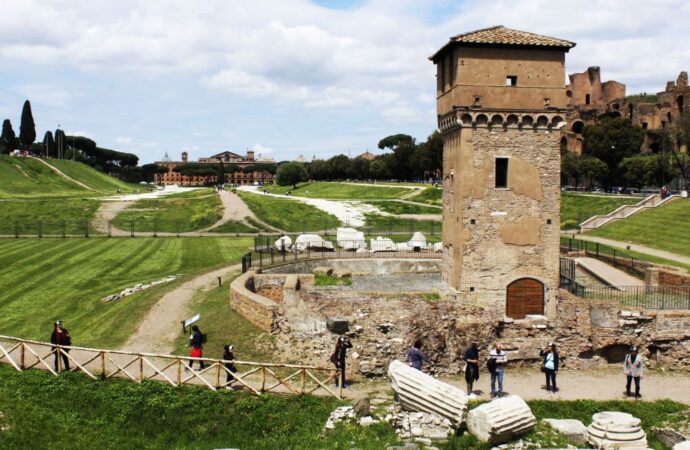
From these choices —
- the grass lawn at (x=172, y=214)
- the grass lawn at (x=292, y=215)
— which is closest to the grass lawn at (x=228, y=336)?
the grass lawn at (x=292, y=215)

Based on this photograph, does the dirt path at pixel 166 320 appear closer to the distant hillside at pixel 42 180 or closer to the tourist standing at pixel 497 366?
the tourist standing at pixel 497 366

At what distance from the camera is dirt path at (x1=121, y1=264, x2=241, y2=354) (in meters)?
22.8

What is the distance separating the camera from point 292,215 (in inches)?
2697

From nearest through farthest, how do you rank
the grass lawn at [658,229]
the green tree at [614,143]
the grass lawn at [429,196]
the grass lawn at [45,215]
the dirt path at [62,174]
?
1. the grass lawn at [658,229]
2. the grass lawn at [45,215]
3. the grass lawn at [429,196]
4. the green tree at [614,143]
5. the dirt path at [62,174]

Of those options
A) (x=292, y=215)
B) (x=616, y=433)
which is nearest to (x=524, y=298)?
(x=616, y=433)

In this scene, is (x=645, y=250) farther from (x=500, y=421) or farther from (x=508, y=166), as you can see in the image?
(x=500, y=421)

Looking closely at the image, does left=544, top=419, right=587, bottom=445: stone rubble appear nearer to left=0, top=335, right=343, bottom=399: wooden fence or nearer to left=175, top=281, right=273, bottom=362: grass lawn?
left=0, top=335, right=343, bottom=399: wooden fence

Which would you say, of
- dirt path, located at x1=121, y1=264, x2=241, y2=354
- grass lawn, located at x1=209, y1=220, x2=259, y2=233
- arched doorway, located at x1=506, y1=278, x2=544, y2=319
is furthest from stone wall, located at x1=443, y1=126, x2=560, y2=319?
grass lawn, located at x1=209, y1=220, x2=259, y2=233

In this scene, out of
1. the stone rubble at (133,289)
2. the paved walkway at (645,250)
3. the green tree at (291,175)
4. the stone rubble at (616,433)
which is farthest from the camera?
the green tree at (291,175)

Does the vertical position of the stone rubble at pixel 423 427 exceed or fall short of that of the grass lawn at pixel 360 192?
it falls short

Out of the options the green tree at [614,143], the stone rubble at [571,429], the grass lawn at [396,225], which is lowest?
the stone rubble at [571,429]

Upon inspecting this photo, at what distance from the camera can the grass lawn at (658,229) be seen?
43.6 meters

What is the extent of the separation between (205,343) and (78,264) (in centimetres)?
2489

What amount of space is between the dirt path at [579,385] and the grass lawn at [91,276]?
39.2 feet
